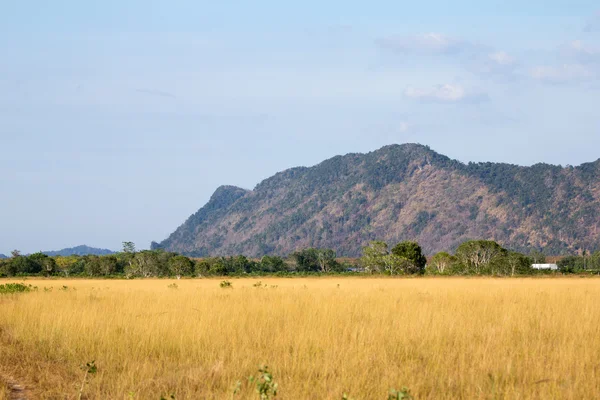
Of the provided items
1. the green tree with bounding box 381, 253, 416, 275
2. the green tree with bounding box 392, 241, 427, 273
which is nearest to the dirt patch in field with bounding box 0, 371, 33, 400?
the green tree with bounding box 381, 253, 416, 275

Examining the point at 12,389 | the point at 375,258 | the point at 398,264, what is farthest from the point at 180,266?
the point at 12,389

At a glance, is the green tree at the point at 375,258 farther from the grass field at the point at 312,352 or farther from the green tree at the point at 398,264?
the grass field at the point at 312,352

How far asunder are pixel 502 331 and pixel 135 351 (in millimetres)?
6185

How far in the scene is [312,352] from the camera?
9.65 metres

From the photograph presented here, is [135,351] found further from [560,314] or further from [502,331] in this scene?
[560,314]

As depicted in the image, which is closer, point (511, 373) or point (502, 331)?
point (511, 373)

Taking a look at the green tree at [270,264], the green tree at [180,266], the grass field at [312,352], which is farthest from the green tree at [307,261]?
the grass field at [312,352]

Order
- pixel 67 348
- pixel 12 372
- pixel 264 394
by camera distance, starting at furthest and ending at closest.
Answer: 1. pixel 67 348
2. pixel 12 372
3. pixel 264 394

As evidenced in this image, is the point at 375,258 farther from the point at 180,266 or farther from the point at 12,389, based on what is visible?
the point at 12,389

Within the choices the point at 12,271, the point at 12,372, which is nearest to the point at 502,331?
the point at 12,372

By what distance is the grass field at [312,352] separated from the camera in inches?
298

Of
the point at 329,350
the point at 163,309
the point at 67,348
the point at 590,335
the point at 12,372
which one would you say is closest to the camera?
the point at 12,372

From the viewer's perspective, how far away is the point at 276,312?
14.9m

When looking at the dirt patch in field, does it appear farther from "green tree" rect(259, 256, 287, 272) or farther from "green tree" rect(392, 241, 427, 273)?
"green tree" rect(259, 256, 287, 272)
